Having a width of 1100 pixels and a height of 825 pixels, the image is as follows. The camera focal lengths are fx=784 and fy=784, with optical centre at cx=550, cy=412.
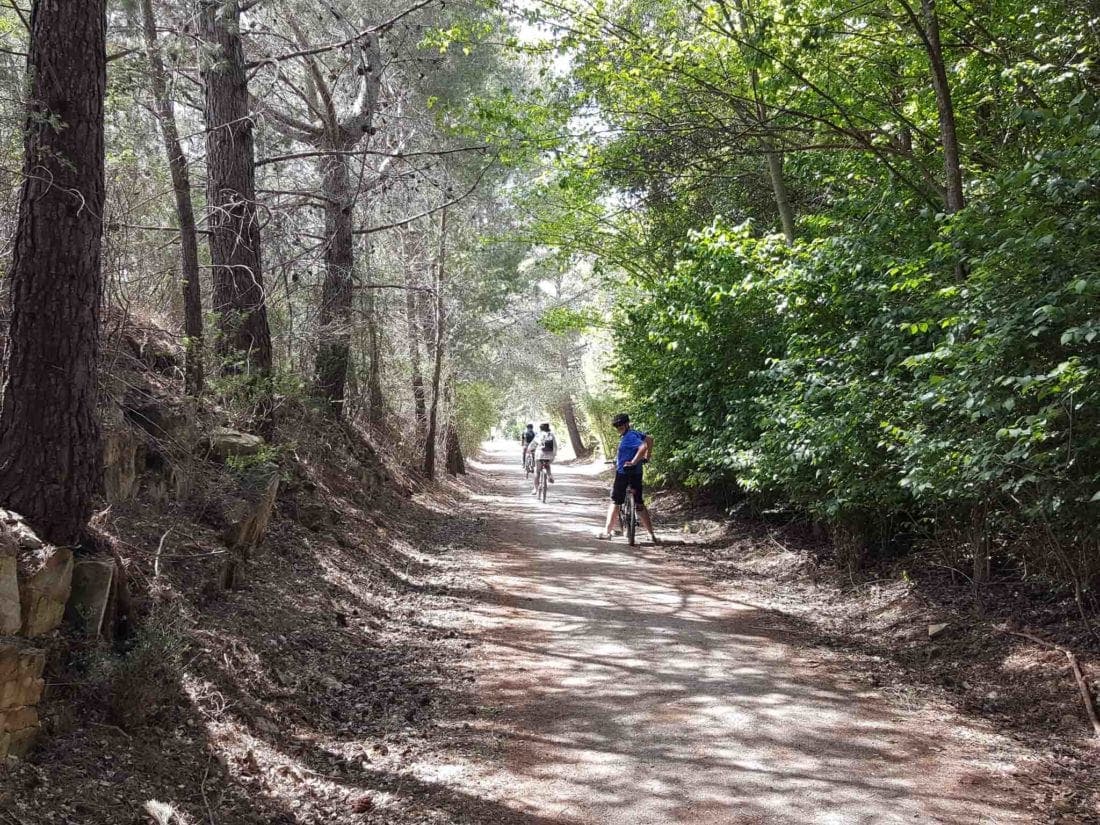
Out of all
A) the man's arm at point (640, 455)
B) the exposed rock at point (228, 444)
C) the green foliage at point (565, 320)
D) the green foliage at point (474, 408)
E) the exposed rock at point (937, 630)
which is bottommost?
the exposed rock at point (937, 630)

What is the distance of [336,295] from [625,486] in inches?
210

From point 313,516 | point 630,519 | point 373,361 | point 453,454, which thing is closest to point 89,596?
point 313,516

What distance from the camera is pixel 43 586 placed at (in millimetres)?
3936

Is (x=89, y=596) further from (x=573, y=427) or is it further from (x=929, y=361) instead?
(x=573, y=427)

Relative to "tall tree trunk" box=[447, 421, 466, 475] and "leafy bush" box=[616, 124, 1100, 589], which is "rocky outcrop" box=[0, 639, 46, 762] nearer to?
"leafy bush" box=[616, 124, 1100, 589]

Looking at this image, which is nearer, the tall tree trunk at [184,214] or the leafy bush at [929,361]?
the leafy bush at [929,361]

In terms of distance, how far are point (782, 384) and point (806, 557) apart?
7.15 ft

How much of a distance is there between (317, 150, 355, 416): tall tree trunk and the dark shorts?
4.56 metres

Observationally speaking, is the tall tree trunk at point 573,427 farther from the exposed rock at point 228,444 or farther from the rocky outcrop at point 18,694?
the rocky outcrop at point 18,694

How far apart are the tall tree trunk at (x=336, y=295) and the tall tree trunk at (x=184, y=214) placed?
276 centimetres

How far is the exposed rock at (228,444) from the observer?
7586 mm

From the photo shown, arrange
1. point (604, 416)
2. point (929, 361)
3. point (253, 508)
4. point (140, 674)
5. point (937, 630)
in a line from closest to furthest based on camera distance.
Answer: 1. point (140, 674)
2. point (929, 361)
3. point (937, 630)
4. point (253, 508)
5. point (604, 416)

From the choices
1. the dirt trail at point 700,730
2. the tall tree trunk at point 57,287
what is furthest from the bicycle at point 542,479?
the tall tree trunk at point 57,287

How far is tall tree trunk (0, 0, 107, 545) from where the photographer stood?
4371 millimetres
